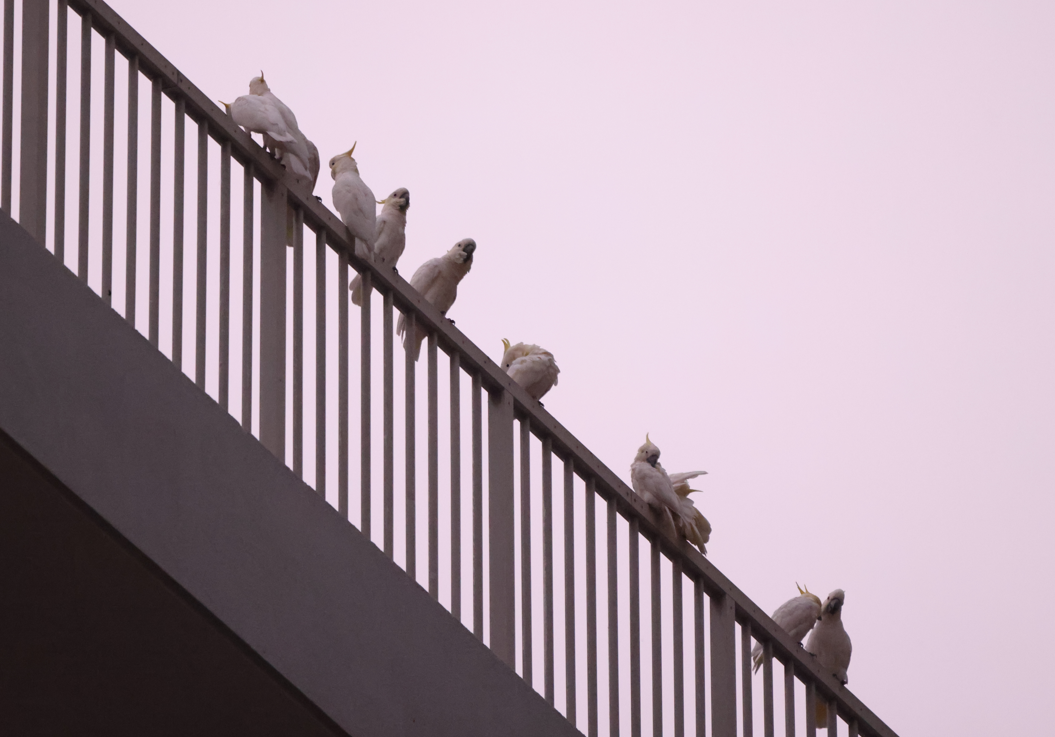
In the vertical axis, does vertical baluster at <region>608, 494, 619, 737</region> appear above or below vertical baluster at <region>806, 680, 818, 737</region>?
below

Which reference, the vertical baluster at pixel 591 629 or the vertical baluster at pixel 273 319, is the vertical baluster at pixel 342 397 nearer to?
the vertical baluster at pixel 273 319

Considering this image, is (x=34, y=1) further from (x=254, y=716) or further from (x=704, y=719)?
(x=704, y=719)

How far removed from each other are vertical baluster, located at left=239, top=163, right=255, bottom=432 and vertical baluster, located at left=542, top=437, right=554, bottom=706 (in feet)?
2.30

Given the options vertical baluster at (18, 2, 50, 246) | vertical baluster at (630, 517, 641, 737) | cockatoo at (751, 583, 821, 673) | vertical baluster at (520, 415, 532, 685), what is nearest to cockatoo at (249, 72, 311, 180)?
vertical baluster at (18, 2, 50, 246)

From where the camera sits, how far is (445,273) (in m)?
3.69

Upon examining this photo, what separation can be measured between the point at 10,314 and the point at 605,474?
136 cm

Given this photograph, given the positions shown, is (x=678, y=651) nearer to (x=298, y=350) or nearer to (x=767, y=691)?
(x=767, y=691)

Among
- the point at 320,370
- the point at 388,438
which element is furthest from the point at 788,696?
the point at 320,370

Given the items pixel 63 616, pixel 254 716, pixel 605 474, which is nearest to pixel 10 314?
pixel 63 616

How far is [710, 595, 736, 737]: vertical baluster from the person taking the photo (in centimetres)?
271

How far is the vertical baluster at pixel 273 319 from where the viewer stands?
228 cm

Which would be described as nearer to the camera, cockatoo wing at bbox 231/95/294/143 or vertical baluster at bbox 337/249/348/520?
vertical baluster at bbox 337/249/348/520

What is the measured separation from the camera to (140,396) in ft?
6.70

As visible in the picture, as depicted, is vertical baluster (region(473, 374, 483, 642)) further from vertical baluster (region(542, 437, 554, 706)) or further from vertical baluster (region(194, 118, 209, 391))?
vertical baluster (region(194, 118, 209, 391))
